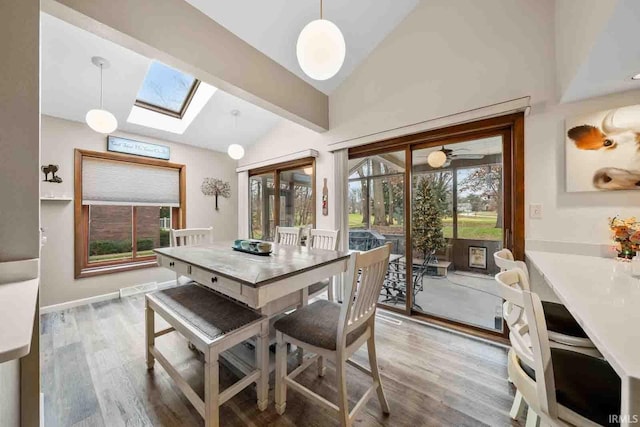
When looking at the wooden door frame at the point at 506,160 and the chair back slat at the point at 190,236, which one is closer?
the wooden door frame at the point at 506,160

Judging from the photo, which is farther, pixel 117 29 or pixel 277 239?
pixel 277 239

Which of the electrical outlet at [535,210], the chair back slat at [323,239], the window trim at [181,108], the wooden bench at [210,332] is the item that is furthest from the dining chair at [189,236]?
the electrical outlet at [535,210]

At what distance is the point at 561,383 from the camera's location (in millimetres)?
868

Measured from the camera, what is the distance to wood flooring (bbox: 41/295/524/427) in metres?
1.44

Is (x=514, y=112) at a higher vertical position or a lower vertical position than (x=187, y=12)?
lower

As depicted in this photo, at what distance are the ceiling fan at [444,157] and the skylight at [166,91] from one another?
3.18 meters

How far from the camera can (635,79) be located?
5.19 feet

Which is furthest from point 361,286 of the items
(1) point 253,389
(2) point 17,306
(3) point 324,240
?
(3) point 324,240

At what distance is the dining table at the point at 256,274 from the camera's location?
1.31 meters

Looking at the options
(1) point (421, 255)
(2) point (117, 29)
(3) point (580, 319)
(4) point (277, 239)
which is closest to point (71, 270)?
(4) point (277, 239)

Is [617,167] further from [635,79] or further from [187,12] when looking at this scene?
[187,12]

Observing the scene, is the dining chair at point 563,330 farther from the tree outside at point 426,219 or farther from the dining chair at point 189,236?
the dining chair at point 189,236

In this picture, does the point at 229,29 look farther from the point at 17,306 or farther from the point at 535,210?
the point at 535,210

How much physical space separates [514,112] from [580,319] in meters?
1.97
